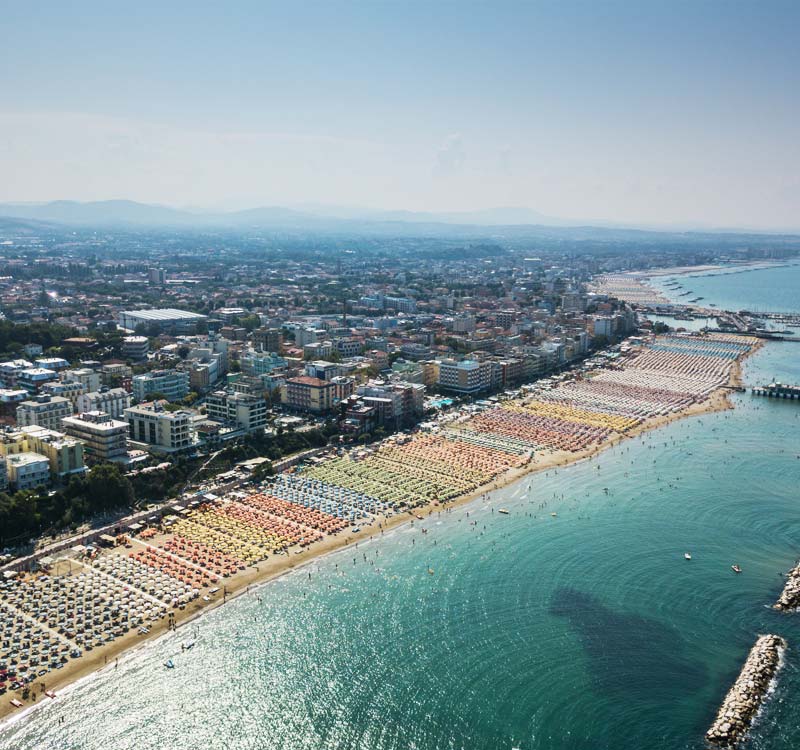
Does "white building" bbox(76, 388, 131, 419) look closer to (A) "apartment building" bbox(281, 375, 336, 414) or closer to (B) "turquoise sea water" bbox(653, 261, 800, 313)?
(A) "apartment building" bbox(281, 375, 336, 414)

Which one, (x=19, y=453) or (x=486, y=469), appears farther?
(x=486, y=469)

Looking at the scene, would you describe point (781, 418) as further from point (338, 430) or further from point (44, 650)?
point (44, 650)

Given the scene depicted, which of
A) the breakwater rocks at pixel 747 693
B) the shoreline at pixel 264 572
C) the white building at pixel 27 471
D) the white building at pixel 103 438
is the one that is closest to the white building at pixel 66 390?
the white building at pixel 103 438

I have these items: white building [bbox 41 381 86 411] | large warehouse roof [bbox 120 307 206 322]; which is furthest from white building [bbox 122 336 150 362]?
large warehouse roof [bbox 120 307 206 322]

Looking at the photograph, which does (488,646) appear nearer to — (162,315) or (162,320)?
(162,320)

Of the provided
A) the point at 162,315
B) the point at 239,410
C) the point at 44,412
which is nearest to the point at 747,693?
the point at 239,410

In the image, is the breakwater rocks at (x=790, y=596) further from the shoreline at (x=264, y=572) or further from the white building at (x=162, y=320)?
the white building at (x=162, y=320)

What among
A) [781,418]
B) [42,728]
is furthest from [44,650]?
[781,418]
